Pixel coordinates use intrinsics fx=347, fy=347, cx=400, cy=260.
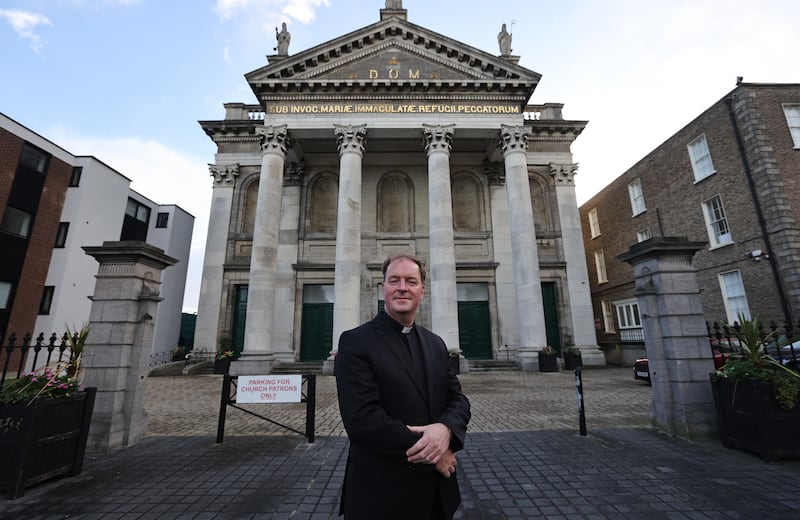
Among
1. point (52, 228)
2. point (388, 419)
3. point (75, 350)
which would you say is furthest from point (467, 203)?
point (52, 228)

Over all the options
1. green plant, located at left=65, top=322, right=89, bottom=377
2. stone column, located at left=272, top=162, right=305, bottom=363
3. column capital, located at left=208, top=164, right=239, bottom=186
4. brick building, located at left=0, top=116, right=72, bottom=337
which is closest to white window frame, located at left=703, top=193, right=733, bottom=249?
stone column, located at left=272, top=162, right=305, bottom=363

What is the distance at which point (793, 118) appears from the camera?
1600 cm

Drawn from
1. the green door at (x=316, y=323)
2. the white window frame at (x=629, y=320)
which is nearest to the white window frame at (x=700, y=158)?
the white window frame at (x=629, y=320)

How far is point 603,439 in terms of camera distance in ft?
19.0

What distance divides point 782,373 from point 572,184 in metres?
18.3

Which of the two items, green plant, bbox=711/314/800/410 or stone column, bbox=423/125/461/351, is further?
stone column, bbox=423/125/461/351

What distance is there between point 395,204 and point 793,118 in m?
19.5

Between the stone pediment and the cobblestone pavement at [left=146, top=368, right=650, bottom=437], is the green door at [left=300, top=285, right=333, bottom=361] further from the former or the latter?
the stone pediment

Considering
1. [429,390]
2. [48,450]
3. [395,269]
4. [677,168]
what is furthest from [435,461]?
[677,168]

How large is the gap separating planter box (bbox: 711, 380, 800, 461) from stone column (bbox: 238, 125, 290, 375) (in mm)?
15002

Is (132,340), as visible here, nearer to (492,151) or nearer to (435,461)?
(435,461)

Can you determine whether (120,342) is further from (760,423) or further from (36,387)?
(760,423)

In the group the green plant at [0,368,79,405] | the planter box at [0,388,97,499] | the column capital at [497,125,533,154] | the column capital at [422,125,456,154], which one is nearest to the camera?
the planter box at [0,388,97,499]

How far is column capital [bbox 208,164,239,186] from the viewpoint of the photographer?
2119cm
